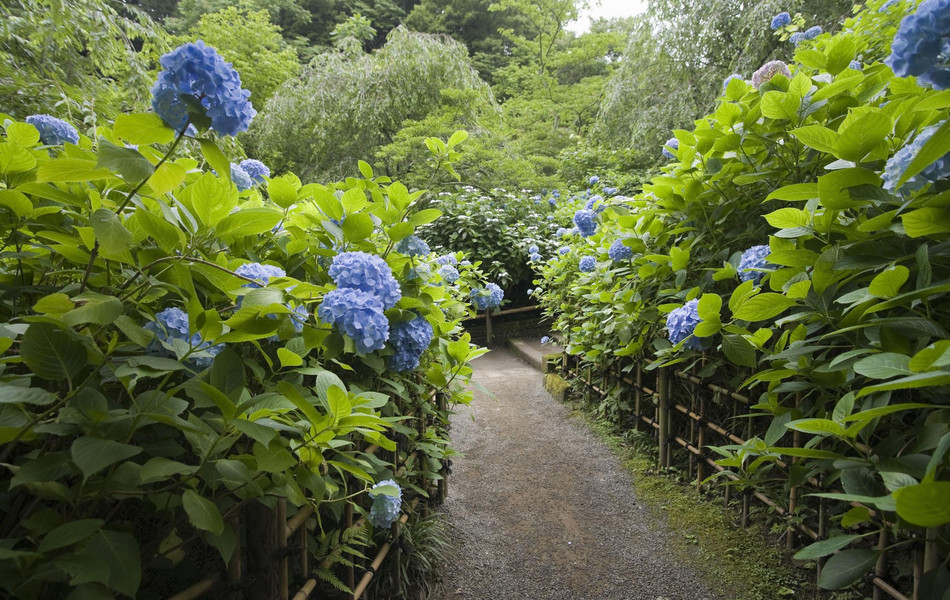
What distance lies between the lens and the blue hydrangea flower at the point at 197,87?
1.91ft

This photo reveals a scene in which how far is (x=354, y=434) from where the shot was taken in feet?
3.89

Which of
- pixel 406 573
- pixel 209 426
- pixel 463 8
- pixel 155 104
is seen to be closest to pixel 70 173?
pixel 155 104

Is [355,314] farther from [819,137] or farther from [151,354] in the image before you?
[819,137]

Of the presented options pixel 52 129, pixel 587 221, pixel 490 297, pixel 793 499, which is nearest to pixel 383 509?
pixel 52 129

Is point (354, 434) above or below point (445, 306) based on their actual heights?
below

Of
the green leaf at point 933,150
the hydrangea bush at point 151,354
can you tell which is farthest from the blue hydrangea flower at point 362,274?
the green leaf at point 933,150

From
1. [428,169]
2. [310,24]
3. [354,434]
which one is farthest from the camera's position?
[310,24]

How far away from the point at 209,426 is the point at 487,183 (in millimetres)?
7160

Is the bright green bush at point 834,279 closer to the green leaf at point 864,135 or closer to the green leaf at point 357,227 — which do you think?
the green leaf at point 864,135

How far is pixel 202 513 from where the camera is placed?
58cm

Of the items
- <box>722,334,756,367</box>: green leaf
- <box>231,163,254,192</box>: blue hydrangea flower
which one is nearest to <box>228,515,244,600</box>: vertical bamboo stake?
<box>231,163,254,192</box>: blue hydrangea flower

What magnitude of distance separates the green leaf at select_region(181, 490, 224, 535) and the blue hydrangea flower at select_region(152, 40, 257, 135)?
448mm

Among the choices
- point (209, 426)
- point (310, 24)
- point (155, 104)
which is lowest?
point (209, 426)

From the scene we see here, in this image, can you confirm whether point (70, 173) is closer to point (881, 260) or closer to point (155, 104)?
point (155, 104)
